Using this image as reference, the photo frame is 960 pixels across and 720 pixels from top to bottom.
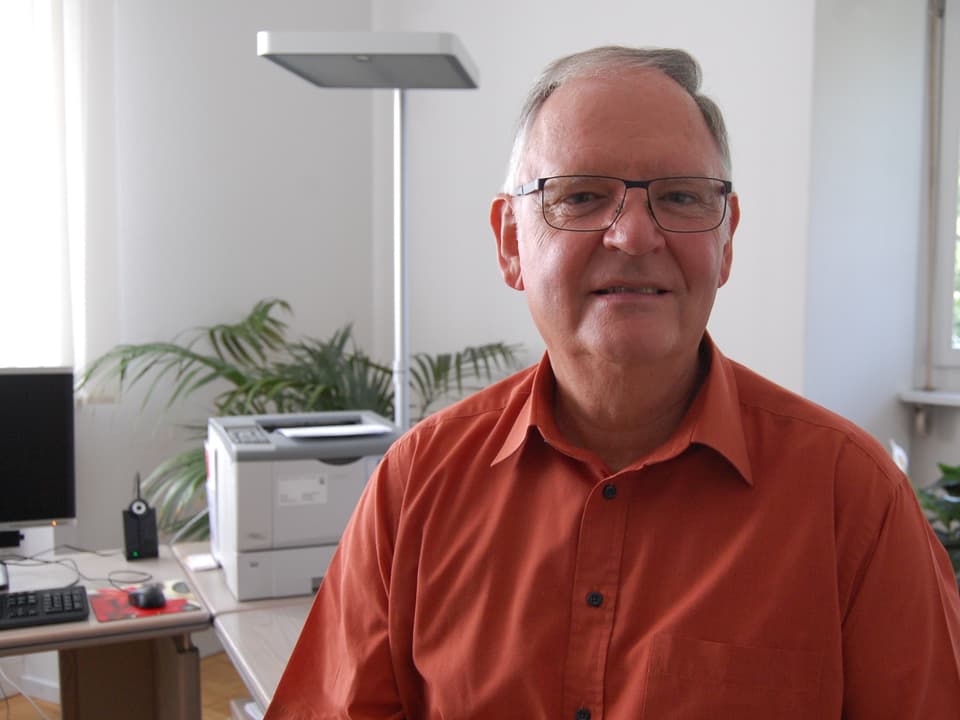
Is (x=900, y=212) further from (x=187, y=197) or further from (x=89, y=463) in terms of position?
(x=89, y=463)

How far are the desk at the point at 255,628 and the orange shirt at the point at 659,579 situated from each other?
41 cm

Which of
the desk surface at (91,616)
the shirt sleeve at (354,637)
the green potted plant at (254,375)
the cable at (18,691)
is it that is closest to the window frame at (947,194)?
the green potted plant at (254,375)

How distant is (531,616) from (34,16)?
315 centimetres

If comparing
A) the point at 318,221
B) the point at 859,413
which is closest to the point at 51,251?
the point at 318,221

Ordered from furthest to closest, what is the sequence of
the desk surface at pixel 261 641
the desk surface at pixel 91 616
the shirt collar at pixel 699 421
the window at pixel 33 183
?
the window at pixel 33 183, the desk surface at pixel 91 616, the desk surface at pixel 261 641, the shirt collar at pixel 699 421

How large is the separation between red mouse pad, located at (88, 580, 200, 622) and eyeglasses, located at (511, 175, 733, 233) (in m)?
1.32

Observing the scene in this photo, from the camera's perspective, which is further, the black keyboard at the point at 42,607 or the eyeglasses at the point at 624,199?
the black keyboard at the point at 42,607

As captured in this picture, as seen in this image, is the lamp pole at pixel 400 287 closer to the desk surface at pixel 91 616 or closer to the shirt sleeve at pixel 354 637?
the desk surface at pixel 91 616

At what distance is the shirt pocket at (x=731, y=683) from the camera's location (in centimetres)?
99

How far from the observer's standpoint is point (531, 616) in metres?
1.09

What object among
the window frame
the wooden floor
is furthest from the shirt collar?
the wooden floor

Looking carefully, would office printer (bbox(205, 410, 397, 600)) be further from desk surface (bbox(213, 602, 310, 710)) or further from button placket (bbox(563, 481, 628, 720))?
button placket (bbox(563, 481, 628, 720))

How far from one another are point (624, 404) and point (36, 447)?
4.98 ft

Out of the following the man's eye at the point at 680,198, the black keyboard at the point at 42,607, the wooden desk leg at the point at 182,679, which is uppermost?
the man's eye at the point at 680,198
